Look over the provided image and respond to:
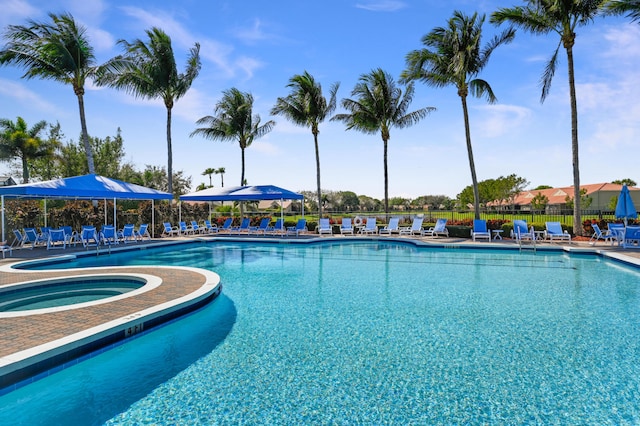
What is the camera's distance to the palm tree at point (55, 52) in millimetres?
15707

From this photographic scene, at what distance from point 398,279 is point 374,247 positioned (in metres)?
6.18

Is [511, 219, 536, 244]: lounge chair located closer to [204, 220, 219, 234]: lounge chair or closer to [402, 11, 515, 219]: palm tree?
[402, 11, 515, 219]: palm tree

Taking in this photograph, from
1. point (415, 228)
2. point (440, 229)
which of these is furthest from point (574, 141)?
point (415, 228)

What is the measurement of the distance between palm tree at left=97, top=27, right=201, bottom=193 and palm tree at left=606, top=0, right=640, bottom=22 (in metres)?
20.0

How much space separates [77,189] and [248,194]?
7054 mm

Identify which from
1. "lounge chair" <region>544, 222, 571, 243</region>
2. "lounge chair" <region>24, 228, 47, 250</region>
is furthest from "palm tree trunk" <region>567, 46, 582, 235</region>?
"lounge chair" <region>24, 228, 47, 250</region>

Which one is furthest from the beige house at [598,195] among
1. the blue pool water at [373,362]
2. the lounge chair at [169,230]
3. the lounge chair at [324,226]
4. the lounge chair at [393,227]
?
the blue pool water at [373,362]

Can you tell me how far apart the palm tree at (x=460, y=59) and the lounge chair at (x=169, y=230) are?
47.1 feet

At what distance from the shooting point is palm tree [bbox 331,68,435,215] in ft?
71.8

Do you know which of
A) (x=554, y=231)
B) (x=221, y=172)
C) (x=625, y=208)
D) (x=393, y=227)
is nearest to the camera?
(x=625, y=208)

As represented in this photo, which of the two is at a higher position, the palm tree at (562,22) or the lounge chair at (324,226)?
the palm tree at (562,22)

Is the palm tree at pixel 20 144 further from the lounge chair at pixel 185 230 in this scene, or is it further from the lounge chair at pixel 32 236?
the lounge chair at pixel 32 236

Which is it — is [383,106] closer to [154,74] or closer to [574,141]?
[574,141]

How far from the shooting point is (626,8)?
13398mm
